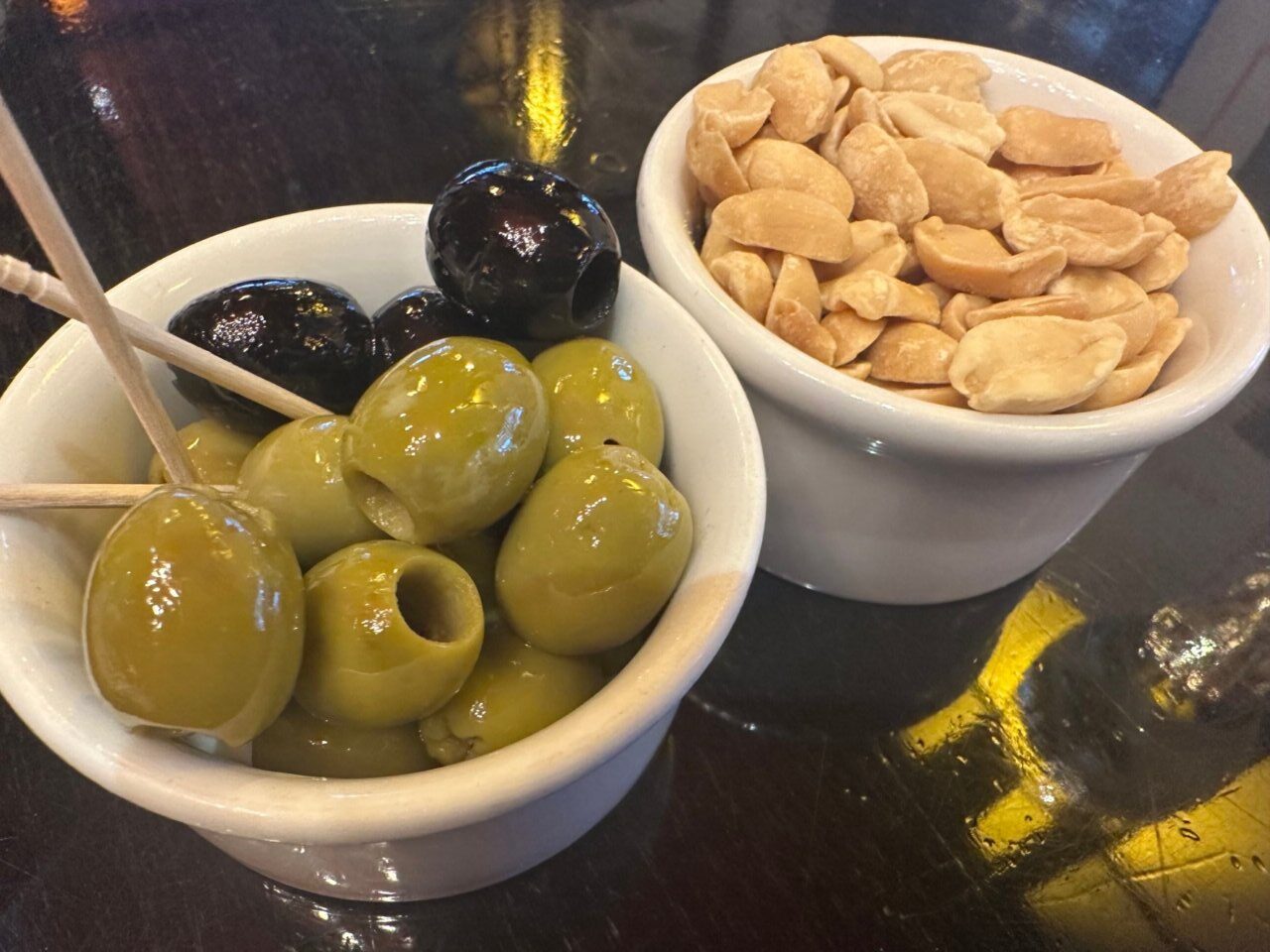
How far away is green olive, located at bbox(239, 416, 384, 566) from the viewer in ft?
1.43

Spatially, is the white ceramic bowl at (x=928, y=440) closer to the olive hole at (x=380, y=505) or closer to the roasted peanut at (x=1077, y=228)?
the roasted peanut at (x=1077, y=228)

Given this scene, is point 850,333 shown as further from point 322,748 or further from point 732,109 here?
point 322,748

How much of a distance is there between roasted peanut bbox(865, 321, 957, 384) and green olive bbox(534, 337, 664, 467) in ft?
0.45

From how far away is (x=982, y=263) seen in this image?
0.55m

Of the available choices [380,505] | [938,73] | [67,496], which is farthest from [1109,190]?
[67,496]

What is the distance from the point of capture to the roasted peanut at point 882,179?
58cm

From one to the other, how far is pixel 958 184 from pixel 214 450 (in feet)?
1.49

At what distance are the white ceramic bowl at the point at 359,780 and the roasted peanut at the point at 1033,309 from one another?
0.54 ft

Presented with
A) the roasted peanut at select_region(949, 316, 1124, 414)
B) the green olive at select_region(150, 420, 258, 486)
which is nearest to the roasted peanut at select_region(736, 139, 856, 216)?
the roasted peanut at select_region(949, 316, 1124, 414)

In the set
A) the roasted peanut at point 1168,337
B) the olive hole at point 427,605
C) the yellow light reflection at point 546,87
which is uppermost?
the roasted peanut at point 1168,337

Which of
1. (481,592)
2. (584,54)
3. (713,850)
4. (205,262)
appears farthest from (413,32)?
(713,850)

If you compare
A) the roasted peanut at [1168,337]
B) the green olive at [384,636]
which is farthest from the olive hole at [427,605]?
the roasted peanut at [1168,337]

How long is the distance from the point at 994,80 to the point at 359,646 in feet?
2.04

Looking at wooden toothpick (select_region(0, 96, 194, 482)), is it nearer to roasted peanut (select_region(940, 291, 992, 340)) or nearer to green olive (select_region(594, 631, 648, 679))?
green olive (select_region(594, 631, 648, 679))
